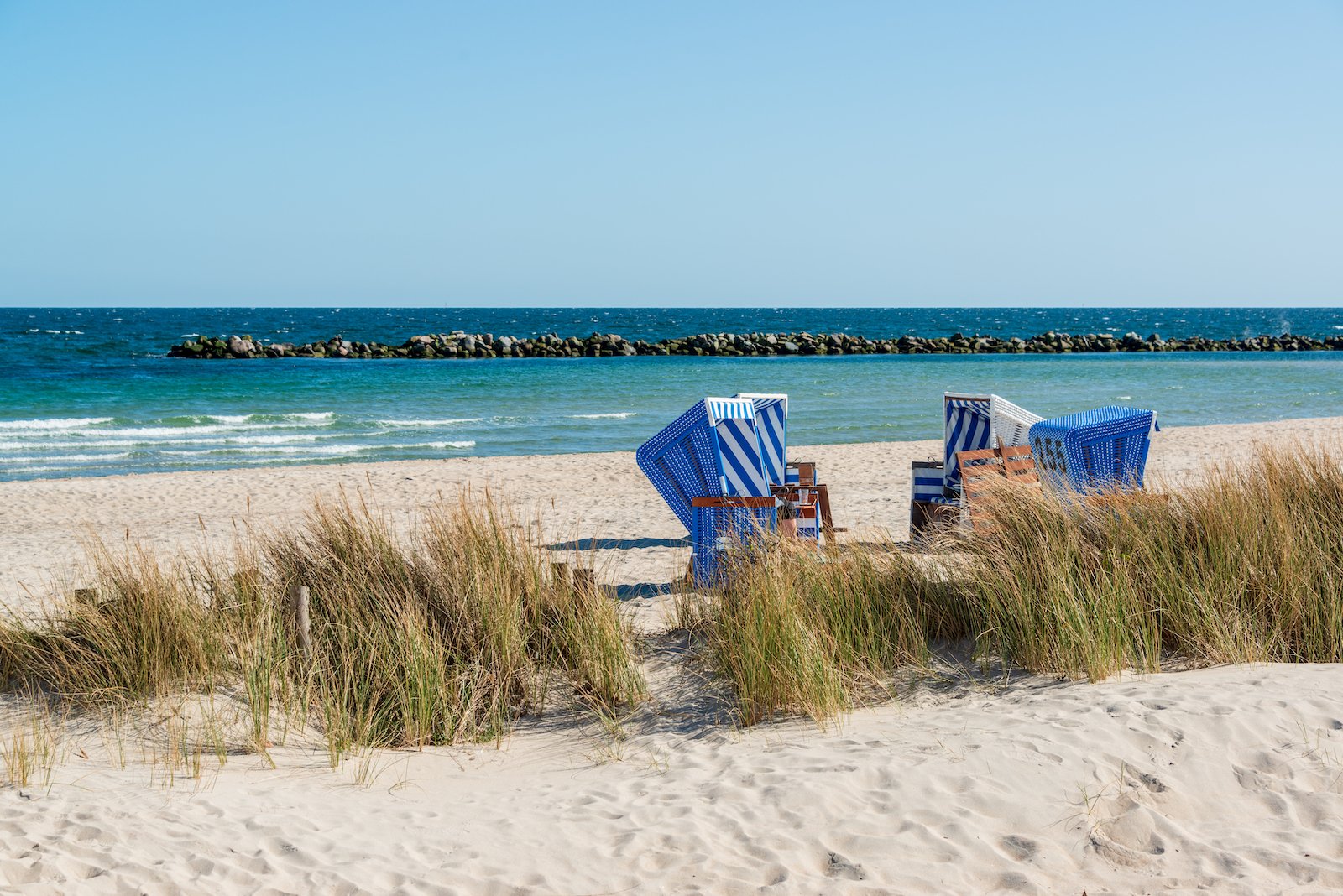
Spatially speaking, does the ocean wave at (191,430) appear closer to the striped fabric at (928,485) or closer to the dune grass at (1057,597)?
the striped fabric at (928,485)

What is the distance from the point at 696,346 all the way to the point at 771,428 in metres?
41.5

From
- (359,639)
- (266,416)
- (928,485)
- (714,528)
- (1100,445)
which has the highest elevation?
(1100,445)

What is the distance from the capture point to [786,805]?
3711 millimetres

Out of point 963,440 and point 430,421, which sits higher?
point 963,440

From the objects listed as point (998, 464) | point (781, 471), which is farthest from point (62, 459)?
point (998, 464)

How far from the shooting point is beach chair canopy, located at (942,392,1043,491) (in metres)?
8.59

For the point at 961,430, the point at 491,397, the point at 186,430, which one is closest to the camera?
the point at 961,430

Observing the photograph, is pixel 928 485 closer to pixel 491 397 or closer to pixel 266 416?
pixel 266 416

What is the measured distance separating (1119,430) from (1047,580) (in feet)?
10.8

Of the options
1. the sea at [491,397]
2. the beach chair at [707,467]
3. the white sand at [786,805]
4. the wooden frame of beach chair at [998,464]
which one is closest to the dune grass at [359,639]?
the white sand at [786,805]

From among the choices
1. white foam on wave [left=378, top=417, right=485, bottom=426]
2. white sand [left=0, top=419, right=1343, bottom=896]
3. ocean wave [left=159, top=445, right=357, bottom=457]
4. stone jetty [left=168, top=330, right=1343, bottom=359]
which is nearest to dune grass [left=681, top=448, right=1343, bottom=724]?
white sand [left=0, top=419, right=1343, bottom=896]

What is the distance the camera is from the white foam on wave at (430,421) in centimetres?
2175

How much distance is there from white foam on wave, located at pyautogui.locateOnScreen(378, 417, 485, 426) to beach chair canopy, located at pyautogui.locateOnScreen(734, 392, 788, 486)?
14777 millimetres

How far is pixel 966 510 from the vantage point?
761 cm
